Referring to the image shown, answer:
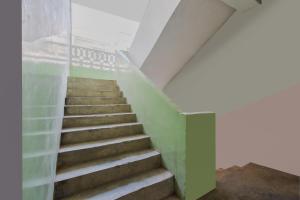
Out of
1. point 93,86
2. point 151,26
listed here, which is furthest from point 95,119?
point 151,26

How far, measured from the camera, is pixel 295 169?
254 cm

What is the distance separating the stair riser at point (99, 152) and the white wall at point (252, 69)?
1.88 m

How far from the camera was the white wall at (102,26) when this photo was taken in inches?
196

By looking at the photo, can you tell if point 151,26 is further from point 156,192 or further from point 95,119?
point 156,192

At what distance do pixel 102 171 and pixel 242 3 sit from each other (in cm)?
273

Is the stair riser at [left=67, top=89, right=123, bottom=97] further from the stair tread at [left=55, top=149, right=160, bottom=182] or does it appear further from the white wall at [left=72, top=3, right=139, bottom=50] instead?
the white wall at [left=72, top=3, right=139, bottom=50]

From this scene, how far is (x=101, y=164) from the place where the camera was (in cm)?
171

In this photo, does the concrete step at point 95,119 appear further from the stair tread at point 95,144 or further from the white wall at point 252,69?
the white wall at point 252,69

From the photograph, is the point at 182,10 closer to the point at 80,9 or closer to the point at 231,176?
the point at 231,176

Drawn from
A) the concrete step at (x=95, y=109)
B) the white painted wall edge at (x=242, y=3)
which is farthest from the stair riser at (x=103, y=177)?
the white painted wall edge at (x=242, y=3)

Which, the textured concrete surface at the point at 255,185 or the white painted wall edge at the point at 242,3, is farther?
the white painted wall edge at the point at 242,3

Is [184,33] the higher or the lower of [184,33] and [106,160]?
the higher

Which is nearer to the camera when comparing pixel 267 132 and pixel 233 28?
pixel 233 28

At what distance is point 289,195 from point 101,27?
5.82 metres
